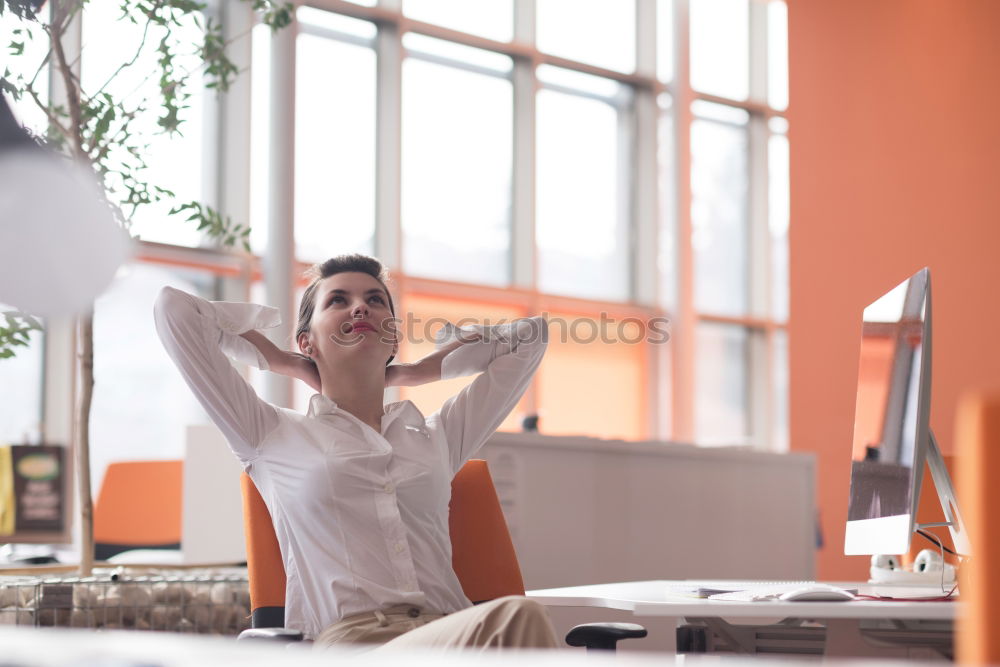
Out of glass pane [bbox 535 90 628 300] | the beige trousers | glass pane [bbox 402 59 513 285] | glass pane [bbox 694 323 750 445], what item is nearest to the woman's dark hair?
the beige trousers

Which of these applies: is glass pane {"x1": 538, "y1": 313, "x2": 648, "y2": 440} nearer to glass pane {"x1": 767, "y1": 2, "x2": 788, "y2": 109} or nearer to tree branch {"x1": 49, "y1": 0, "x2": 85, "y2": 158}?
glass pane {"x1": 767, "y1": 2, "x2": 788, "y2": 109}

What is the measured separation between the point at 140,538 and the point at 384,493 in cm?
288

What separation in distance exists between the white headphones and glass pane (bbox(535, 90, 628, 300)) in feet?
18.5

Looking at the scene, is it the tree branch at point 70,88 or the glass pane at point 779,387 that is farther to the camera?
the glass pane at point 779,387

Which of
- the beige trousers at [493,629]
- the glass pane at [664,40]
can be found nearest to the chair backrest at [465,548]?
the beige trousers at [493,629]

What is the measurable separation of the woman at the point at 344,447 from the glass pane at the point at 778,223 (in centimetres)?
688

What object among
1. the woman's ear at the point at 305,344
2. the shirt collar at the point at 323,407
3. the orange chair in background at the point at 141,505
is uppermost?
the woman's ear at the point at 305,344

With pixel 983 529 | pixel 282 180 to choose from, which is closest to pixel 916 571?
pixel 983 529

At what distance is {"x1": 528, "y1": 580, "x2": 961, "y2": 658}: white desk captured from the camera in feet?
5.51

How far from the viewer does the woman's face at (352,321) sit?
2.22 meters

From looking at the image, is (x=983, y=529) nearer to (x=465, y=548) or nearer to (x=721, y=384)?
(x=465, y=548)

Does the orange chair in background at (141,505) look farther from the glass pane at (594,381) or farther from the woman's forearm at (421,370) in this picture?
the glass pane at (594,381)

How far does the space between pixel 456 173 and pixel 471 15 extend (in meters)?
1.05

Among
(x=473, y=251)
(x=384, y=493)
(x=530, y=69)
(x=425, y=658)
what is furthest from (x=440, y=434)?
(x=530, y=69)
